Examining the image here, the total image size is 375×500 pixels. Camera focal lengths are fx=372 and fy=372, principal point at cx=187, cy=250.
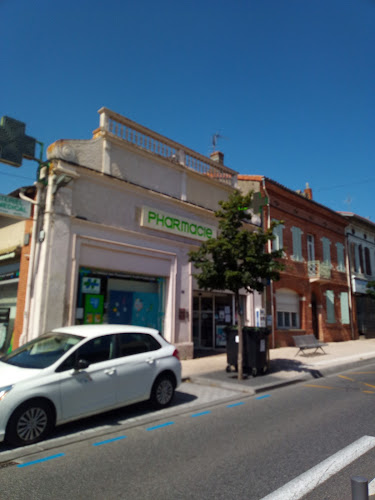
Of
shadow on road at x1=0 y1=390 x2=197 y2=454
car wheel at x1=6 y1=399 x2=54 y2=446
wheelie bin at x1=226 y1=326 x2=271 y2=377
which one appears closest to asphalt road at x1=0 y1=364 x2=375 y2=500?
shadow on road at x1=0 y1=390 x2=197 y2=454

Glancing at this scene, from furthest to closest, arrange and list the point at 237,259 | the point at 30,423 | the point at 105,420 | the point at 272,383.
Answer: the point at 237,259, the point at 272,383, the point at 105,420, the point at 30,423

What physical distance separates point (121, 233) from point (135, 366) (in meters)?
6.46

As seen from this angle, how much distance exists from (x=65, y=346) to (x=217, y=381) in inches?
188

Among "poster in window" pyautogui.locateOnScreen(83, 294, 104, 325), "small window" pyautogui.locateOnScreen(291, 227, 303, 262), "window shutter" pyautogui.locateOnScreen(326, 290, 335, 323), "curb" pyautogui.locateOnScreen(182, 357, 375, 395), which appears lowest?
"curb" pyautogui.locateOnScreen(182, 357, 375, 395)

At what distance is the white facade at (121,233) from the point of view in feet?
35.2

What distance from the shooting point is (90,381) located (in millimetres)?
5848

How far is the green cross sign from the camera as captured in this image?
10.2 m

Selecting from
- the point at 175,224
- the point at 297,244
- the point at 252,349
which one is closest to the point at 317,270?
the point at 297,244

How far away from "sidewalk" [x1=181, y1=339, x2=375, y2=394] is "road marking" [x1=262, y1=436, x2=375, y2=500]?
3.96 metres

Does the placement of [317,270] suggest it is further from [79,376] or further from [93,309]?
[79,376]

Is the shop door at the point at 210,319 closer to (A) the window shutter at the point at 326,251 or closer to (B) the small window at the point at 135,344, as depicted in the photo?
(B) the small window at the point at 135,344

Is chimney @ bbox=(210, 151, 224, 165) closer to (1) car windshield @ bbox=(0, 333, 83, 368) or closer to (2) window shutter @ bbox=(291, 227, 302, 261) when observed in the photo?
(2) window shutter @ bbox=(291, 227, 302, 261)

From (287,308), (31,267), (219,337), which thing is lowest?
(219,337)

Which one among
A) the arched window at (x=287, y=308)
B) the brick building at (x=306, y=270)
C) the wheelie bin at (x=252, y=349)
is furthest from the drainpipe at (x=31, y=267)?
the arched window at (x=287, y=308)
